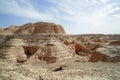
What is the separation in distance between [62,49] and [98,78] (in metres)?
21.1

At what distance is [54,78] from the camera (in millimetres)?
8336

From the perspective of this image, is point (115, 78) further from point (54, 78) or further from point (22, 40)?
point (22, 40)

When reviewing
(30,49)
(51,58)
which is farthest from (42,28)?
(51,58)

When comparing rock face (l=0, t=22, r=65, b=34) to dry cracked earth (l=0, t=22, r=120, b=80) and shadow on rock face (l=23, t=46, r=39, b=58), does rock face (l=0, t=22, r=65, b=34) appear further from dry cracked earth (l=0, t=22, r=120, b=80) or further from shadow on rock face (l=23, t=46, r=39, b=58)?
shadow on rock face (l=23, t=46, r=39, b=58)

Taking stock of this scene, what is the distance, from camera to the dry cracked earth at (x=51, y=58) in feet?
28.8

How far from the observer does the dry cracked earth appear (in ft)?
28.8

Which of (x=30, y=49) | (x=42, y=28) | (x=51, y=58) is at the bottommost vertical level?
(x=51, y=58)

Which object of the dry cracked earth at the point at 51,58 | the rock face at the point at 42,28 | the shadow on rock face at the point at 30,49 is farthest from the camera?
the rock face at the point at 42,28

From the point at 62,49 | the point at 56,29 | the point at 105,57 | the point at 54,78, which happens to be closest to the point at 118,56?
the point at 105,57

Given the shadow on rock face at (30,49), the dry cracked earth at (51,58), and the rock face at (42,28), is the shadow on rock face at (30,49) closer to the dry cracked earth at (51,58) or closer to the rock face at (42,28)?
the dry cracked earth at (51,58)

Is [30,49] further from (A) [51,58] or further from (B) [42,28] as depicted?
(B) [42,28]

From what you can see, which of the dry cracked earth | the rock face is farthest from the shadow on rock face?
the rock face

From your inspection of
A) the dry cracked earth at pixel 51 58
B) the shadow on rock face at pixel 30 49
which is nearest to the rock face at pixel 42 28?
the dry cracked earth at pixel 51 58

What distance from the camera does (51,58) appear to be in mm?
26484
